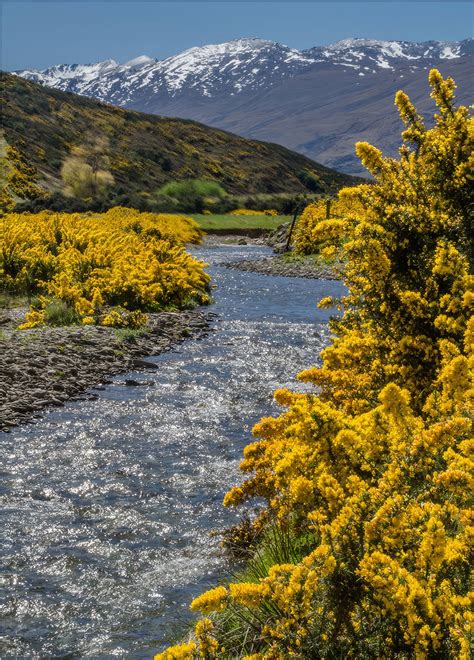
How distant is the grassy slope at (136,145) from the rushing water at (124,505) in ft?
237

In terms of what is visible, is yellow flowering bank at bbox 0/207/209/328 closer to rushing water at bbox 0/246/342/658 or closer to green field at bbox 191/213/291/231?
rushing water at bbox 0/246/342/658

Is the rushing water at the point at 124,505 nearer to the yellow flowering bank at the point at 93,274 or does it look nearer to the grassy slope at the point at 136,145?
the yellow flowering bank at the point at 93,274

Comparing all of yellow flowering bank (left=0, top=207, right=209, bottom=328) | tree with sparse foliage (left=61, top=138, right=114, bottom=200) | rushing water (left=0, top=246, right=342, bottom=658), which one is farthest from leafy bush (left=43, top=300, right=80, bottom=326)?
tree with sparse foliage (left=61, top=138, right=114, bottom=200)

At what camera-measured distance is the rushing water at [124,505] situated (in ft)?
27.4

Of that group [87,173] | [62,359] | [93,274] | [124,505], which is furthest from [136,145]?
[124,505]

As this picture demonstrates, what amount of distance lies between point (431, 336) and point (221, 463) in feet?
16.8

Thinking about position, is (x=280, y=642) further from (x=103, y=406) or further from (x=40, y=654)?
(x=103, y=406)

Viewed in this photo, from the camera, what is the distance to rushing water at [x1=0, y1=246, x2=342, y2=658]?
835 centimetres

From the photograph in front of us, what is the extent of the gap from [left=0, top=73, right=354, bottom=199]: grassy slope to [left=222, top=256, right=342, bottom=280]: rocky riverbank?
40.5 meters

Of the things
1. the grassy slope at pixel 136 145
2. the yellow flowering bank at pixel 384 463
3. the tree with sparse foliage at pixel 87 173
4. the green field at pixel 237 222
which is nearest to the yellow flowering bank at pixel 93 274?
the yellow flowering bank at pixel 384 463

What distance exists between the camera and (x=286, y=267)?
1971 inches

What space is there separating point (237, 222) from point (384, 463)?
3333 inches

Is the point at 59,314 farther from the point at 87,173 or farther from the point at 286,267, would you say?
the point at 87,173

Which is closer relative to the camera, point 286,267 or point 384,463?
point 384,463
